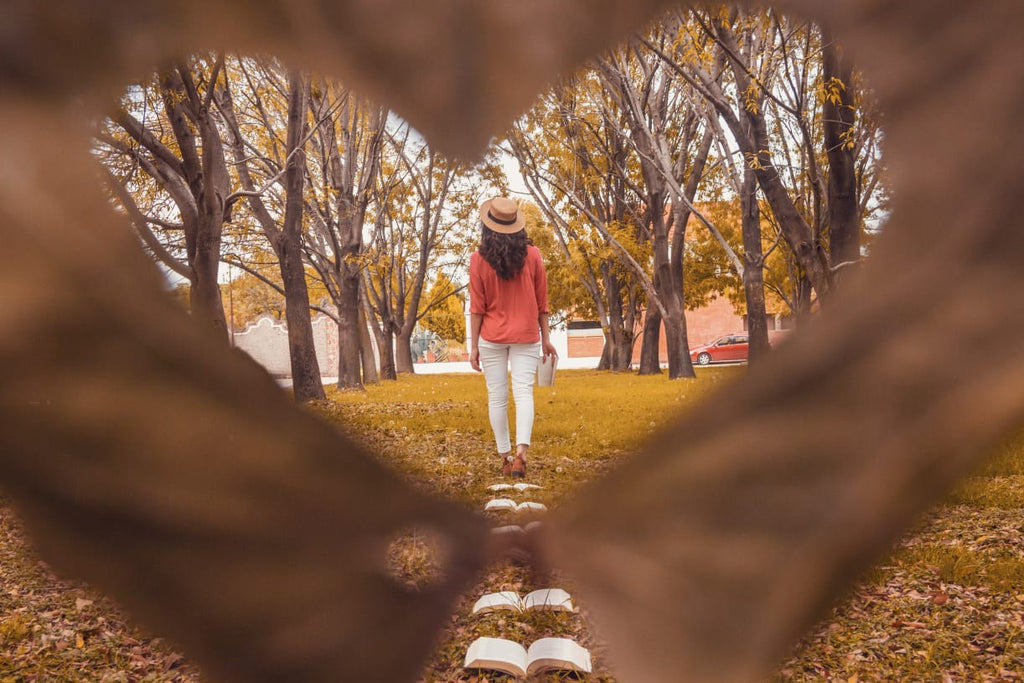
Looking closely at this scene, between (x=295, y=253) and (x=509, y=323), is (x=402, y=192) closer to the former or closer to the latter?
(x=295, y=253)

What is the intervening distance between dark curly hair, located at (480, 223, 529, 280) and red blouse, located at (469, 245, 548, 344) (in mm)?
33

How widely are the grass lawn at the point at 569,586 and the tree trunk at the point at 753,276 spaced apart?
2 cm

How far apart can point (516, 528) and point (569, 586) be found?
0.10 ft

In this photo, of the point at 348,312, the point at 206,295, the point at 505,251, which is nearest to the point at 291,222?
the point at 206,295

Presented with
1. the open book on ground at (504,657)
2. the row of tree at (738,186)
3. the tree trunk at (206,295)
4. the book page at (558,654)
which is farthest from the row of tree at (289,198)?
the open book on ground at (504,657)

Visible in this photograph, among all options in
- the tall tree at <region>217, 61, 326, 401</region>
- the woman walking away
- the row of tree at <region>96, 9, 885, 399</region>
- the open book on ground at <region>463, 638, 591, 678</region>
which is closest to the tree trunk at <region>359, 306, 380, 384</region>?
the row of tree at <region>96, 9, 885, 399</region>

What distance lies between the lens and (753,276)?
0.53m

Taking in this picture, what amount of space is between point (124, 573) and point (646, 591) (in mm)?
152

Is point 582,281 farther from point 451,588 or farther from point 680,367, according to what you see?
point 451,588

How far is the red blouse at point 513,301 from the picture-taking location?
1362 millimetres

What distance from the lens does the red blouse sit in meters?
1.36

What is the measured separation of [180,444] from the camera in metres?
0.14

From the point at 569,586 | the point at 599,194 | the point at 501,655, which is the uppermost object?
the point at 599,194

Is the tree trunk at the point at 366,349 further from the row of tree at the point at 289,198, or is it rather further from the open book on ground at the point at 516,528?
the open book on ground at the point at 516,528
